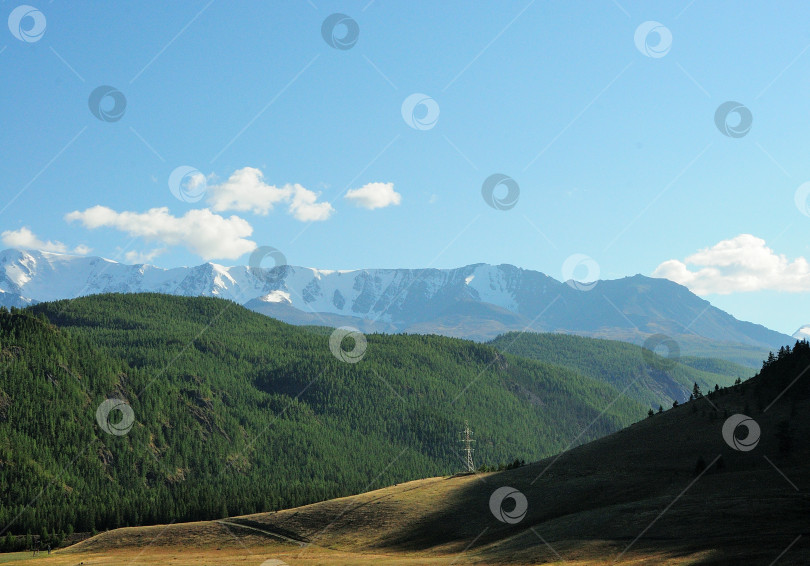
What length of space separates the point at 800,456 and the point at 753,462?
4.44 m

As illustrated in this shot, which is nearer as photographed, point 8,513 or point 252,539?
point 252,539

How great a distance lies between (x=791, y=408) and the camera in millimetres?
88938

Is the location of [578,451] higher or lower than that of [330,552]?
higher

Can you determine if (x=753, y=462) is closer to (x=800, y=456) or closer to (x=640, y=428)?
(x=800, y=456)

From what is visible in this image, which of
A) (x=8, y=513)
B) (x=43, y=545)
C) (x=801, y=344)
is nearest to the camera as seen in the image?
(x=801, y=344)

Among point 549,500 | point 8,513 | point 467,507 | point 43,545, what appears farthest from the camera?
point 8,513

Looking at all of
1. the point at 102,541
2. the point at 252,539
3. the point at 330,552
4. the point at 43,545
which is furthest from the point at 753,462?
the point at 43,545

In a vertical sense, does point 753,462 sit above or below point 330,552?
above

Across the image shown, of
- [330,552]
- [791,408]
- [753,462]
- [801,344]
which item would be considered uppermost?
[801,344]

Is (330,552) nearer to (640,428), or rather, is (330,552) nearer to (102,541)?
(102,541)

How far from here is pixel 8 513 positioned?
182125mm

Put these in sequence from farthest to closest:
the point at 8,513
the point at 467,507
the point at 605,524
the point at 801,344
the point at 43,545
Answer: the point at 8,513
the point at 43,545
the point at 801,344
the point at 467,507
the point at 605,524

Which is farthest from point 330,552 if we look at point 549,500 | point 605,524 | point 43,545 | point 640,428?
point 43,545

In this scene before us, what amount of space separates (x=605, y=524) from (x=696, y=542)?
13.8 meters
